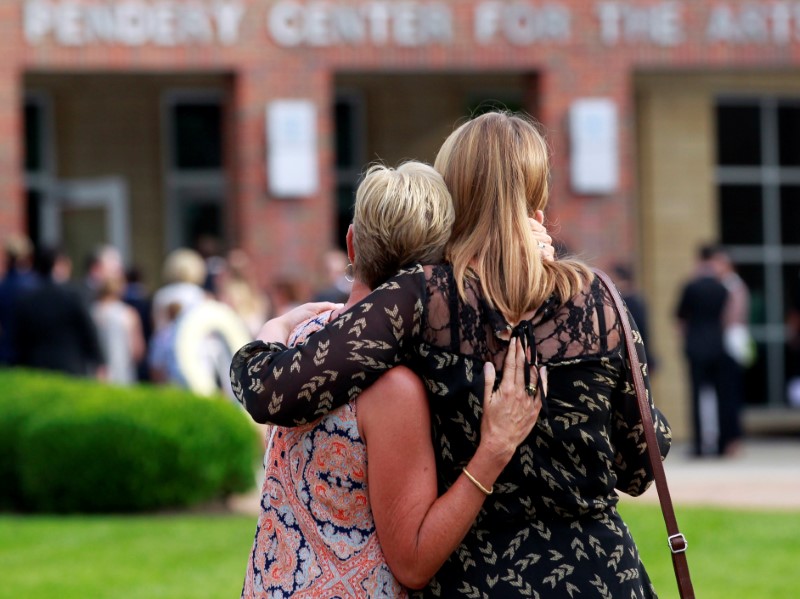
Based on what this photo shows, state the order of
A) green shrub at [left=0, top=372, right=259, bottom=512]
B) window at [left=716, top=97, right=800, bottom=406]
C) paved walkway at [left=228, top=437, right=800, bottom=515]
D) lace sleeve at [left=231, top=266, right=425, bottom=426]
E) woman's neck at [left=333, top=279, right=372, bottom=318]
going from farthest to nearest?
window at [left=716, top=97, right=800, bottom=406], paved walkway at [left=228, top=437, right=800, bottom=515], green shrub at [left=0, top=372, right=259, bottom=512], woman's neck at [left=333, top=279, right=372, bottom=318], lace sleeve at [left=231, top=266, right=425, bottom=426]

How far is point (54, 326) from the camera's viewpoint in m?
11.7

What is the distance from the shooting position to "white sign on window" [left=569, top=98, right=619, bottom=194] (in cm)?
1511

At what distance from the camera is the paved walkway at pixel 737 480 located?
10508 millimetres

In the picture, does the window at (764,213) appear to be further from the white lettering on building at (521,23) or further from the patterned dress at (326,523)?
the patterned dress at (326,523)

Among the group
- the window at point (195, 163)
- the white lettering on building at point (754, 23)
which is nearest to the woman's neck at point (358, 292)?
the white lettering on building at point (754, 23)

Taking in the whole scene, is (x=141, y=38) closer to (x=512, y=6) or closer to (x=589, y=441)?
(x=512, y=6)

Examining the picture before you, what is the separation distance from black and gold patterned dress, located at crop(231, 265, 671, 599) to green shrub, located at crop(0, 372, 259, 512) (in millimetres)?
6804

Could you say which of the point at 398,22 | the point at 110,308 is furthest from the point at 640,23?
the point at 110,308

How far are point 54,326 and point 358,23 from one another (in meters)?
4.98

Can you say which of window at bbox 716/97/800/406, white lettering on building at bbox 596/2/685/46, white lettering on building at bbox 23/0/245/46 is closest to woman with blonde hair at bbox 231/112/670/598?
white lettering on building at bbox 23/0/245/46

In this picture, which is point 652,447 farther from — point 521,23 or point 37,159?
point 37,159

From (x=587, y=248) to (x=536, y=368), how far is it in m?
12.3

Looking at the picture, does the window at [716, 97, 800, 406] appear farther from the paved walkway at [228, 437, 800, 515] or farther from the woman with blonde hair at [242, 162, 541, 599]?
the woman with blonde hair at [242, 162, 541, 599]

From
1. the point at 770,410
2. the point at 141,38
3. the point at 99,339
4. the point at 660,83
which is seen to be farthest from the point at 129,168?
the point at 770,410
